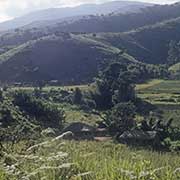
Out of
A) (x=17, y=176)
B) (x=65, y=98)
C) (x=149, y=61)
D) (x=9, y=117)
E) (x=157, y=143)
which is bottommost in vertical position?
(x=149, y=61)

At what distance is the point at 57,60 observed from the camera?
119188 mm

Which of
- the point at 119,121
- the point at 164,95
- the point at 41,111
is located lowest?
the point at 164,95

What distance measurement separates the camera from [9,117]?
34.4 m

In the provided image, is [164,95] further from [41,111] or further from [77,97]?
[41,111]

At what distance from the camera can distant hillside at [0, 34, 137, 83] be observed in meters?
110

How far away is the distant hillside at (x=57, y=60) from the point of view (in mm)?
110000

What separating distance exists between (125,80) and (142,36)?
92.1 metres

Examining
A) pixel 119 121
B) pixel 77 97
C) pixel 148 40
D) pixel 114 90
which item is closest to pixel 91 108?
pixel 77 97

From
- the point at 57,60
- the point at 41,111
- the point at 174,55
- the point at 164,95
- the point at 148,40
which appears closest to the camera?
the point at 41,111

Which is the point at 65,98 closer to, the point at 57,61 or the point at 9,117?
the point at 9,117

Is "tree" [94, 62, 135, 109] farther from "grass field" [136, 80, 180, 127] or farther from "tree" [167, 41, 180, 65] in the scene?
"tree" [167, 41, 180, 65]

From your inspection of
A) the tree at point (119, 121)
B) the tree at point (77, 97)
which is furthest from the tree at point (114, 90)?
the tree at point (119, 121)

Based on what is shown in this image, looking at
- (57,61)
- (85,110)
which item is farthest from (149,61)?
(85,110)

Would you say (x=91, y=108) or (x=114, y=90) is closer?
(x=91, y=108)
